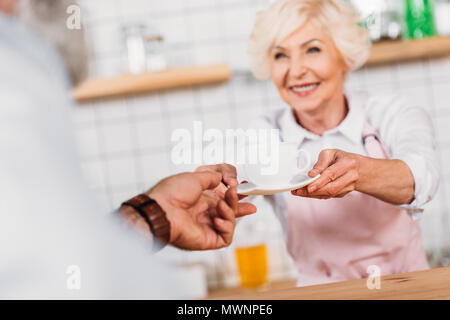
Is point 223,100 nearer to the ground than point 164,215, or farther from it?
farther from it

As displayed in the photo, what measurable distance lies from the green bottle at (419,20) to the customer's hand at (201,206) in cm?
37

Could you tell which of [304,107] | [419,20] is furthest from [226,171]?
[419,20]

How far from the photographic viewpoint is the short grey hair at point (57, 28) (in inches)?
14.7

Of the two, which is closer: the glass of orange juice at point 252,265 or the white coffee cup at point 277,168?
the white coffee cup at point 277,168

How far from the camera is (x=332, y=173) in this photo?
542 mm

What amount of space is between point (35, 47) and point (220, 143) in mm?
328

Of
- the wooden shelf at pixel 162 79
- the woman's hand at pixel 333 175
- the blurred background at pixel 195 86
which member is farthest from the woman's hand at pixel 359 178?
the wooden shelf at pixel 162 79

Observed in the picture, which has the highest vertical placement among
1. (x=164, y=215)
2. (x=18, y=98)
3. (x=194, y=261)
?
(x=18, y=98)

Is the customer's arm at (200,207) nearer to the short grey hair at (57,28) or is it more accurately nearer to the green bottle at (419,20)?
the short grey hair at (57,28)

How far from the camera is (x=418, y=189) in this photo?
23.3 inches

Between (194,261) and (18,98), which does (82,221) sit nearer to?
(18,98)

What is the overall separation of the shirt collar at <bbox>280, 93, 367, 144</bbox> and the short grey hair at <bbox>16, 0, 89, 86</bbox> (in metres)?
0.25
